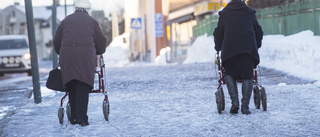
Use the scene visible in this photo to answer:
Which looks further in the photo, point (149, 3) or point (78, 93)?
point (149, 3)

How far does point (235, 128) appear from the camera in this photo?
6.34 metres

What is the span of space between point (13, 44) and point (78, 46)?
19.6 metres

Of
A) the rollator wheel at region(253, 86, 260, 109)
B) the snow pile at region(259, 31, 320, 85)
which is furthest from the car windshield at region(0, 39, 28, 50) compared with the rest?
the rollator wheel at region(253, 86, 260, 109)

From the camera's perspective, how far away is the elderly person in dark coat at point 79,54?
682 centimetres

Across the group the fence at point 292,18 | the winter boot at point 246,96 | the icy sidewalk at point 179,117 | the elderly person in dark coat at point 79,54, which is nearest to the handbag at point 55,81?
the elderly person in dark coat at point 79,54

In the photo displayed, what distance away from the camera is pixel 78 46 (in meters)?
6.85

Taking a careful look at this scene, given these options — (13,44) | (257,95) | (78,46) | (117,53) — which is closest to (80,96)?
(78,46)

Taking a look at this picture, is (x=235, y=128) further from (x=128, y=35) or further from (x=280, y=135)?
(x=128, y=35)

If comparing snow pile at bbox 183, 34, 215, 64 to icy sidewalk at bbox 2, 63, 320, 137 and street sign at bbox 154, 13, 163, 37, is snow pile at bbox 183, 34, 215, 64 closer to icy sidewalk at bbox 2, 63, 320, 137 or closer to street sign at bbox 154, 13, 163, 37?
street sign at bbox 154, 13, 163, 37

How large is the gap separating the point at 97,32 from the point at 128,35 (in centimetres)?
7287

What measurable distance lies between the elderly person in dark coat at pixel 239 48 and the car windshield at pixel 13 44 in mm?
19137

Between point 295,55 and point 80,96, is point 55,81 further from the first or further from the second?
point 295,55

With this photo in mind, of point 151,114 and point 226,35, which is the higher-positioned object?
point 226,35

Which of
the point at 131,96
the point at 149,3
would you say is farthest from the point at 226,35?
the point at 149,3
